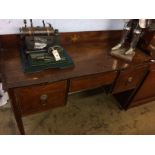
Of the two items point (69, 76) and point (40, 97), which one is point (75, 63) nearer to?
point (69, 76)

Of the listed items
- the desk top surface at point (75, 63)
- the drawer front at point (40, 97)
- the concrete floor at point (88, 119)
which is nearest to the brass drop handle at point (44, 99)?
the drawer front at point (40, 97)

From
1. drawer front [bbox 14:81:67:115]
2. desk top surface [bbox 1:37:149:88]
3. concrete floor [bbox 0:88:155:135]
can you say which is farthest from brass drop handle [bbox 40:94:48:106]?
concrete floor [bbox 0:88:155:135]

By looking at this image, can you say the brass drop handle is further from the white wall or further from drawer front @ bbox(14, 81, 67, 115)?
the white wall

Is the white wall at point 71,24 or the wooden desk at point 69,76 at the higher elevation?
the white wall at point 71,24

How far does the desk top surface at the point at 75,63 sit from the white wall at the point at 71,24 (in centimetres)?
13

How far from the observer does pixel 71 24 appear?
1.23 metres

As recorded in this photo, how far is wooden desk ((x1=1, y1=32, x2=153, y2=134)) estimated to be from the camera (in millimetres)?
888

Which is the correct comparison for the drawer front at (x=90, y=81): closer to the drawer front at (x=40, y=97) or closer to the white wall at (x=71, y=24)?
the drawer front at (x=40, y=97)

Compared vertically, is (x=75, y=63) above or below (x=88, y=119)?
above

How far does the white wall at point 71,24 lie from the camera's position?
1.08 metres

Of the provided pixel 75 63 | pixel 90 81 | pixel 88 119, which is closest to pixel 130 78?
pixel 90 81

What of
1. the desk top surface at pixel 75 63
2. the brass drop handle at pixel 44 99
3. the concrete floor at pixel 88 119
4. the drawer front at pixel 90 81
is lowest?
the concrete floor at pixel 88 119

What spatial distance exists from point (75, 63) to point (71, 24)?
0.37 meters
